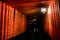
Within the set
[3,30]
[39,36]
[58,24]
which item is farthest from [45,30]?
[3,30]

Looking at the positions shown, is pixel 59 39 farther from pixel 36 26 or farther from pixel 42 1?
pixel 42 1

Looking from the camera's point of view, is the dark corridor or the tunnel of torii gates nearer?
the tunnel of torii gates

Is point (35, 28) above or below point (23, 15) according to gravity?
below

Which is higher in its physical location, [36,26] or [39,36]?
[36,26]

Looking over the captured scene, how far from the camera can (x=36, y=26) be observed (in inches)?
112

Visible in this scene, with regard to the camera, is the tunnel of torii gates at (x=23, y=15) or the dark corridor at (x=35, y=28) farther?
the dark corridor at (x=35, y=28)

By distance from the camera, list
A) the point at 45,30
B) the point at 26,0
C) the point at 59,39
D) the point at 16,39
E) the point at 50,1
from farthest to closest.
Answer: the point at 16,39 → the point at 45,30 → the point at 26,0 → the point at 50,1 → the point at 59,39

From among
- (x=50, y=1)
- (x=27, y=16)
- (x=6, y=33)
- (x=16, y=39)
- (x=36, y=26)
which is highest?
(x=50, y=1)

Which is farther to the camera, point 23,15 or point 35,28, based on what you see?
point 23,15

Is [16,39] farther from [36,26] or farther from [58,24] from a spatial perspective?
[58,24]

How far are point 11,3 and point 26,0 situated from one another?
1.49ft

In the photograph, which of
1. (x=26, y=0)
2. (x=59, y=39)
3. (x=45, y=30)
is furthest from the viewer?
(x=45, y=30)

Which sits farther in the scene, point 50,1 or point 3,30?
point 3,30

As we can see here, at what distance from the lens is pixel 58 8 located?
2234 millimetres
